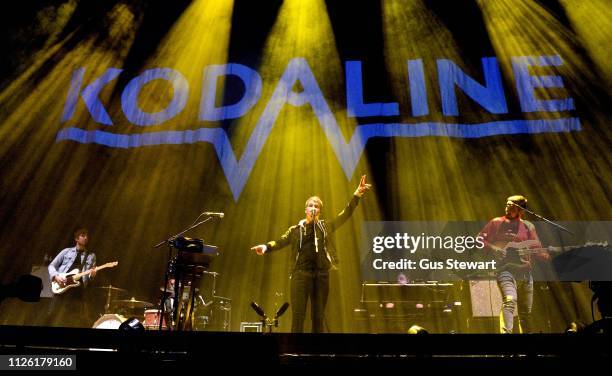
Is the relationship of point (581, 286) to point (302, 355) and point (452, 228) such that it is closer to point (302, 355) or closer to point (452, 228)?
point (452, 228)

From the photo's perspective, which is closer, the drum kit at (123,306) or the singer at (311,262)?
the singer at (311,262)

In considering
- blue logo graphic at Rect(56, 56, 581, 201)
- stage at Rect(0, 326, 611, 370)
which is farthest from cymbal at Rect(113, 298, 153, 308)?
stage at Rect(0, 326, 611, 370)

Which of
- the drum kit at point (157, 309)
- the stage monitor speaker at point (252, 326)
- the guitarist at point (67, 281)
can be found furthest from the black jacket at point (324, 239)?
the guitarist at point (67, 281)

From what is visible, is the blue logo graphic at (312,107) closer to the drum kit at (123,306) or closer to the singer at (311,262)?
the drum kit at (123,306)

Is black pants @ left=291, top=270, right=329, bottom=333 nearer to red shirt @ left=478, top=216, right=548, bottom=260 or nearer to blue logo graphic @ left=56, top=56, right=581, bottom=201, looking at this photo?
red shirt @ left=478, top=216, right=548, bottom=260

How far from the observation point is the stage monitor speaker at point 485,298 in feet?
22.0

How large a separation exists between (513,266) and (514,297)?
1.19 feet

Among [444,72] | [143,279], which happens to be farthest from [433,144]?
[143,279]

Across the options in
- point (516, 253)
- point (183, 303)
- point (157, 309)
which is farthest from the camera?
point (157, 309)

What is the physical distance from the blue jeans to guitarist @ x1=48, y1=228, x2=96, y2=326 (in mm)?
5728

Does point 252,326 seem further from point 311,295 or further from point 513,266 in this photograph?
point 513,266

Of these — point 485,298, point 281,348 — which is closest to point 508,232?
point 485,298

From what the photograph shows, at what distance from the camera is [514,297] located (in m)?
5.24

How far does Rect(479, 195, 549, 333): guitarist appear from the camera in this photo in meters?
5.27
